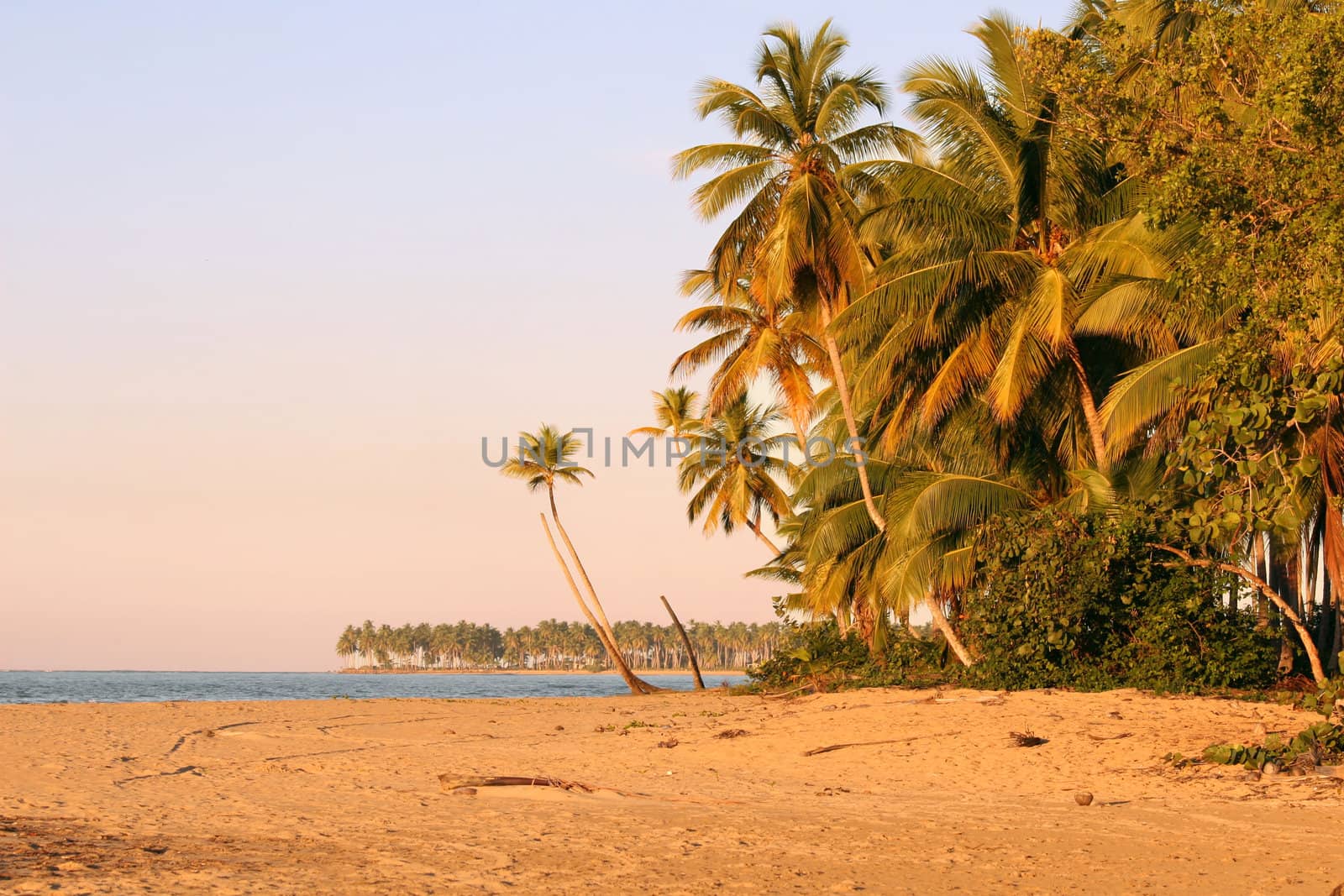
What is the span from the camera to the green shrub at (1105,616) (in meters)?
17.6

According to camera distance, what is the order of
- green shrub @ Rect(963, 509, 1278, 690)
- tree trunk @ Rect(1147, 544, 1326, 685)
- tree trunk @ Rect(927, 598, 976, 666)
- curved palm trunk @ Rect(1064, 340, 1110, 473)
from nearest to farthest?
tree trunk @ Rect(1147, 544, 1326, 685) → green shrub @ Rect(963, 509, 1278, 690) → curved palm trunk @ Rect(1064, 340, 1110, 473) → tree trunk @ Rect(927, 598, 976, 666)

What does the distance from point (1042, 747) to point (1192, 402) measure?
4976mm

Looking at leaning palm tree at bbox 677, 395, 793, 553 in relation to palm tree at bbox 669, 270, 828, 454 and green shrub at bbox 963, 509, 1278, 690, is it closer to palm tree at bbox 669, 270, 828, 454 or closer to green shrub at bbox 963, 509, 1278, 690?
palm tree at bbox 669, 270, 828, 454

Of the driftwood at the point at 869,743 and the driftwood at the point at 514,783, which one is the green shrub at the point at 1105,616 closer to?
the driftwood at the point at 869,743

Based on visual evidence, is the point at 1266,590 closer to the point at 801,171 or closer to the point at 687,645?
the point at 801,171

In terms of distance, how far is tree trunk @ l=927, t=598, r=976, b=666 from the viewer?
2161 centimetres

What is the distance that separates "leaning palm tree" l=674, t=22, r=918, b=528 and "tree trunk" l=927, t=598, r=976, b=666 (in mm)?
2149

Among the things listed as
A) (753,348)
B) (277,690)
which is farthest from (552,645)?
(753,348)

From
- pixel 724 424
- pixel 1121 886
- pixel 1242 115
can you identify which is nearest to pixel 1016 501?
pixel 1242 115

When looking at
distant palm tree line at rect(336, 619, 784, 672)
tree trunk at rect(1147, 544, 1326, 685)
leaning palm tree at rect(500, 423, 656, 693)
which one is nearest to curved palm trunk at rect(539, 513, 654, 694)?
leaning palm tree at rect(500, 423, 656, 693)

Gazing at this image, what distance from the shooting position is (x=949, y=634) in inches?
859

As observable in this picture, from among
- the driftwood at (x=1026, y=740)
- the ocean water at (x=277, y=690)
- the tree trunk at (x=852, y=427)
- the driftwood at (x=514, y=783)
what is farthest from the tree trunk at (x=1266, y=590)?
the ocean water at (x=277, y=690)

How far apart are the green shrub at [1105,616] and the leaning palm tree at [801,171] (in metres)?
4.04

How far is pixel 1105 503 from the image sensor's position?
1869 centimetres
